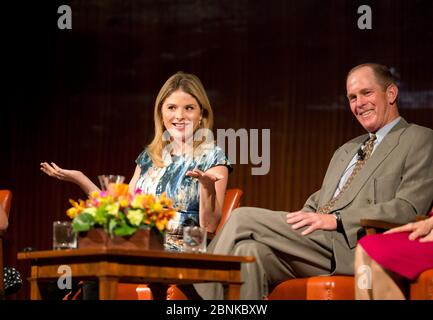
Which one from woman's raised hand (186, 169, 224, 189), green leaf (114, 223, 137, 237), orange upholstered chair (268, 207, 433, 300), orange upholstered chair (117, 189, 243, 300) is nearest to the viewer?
green leaf (114, 223, 137, 237)

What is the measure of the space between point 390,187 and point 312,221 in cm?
37

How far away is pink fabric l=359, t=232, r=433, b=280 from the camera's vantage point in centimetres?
314

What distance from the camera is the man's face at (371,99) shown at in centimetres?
393

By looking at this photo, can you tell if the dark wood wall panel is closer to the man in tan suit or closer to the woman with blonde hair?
the man in tan suit

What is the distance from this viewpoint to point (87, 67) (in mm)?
6266

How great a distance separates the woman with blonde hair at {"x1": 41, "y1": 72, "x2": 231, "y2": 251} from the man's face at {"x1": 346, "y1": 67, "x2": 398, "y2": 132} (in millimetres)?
651

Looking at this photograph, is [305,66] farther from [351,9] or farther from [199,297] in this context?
[199,297]

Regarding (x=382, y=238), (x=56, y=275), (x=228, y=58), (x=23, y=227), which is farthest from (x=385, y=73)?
(x=23, y=227)

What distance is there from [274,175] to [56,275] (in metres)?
2.93

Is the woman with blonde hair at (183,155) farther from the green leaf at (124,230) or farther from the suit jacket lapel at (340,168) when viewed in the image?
the green leaf at (124,230)

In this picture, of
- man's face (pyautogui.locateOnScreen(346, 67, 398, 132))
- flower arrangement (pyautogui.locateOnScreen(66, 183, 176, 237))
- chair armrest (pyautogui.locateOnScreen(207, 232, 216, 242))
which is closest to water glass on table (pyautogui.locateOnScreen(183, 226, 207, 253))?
flower arrangement (pyautogui.locateOnScreen(66, 183, 176, 237))

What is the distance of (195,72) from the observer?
237 inches

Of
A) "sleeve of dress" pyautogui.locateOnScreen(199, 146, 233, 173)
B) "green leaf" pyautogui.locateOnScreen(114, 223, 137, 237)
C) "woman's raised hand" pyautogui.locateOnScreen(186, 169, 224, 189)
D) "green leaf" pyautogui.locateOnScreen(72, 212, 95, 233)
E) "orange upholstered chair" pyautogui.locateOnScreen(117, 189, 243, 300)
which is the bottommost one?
"orange upholstered chair" pyautogui.locateOnScreen(117, 189, 243, 300)

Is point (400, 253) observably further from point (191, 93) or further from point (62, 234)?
point (191, 93)
